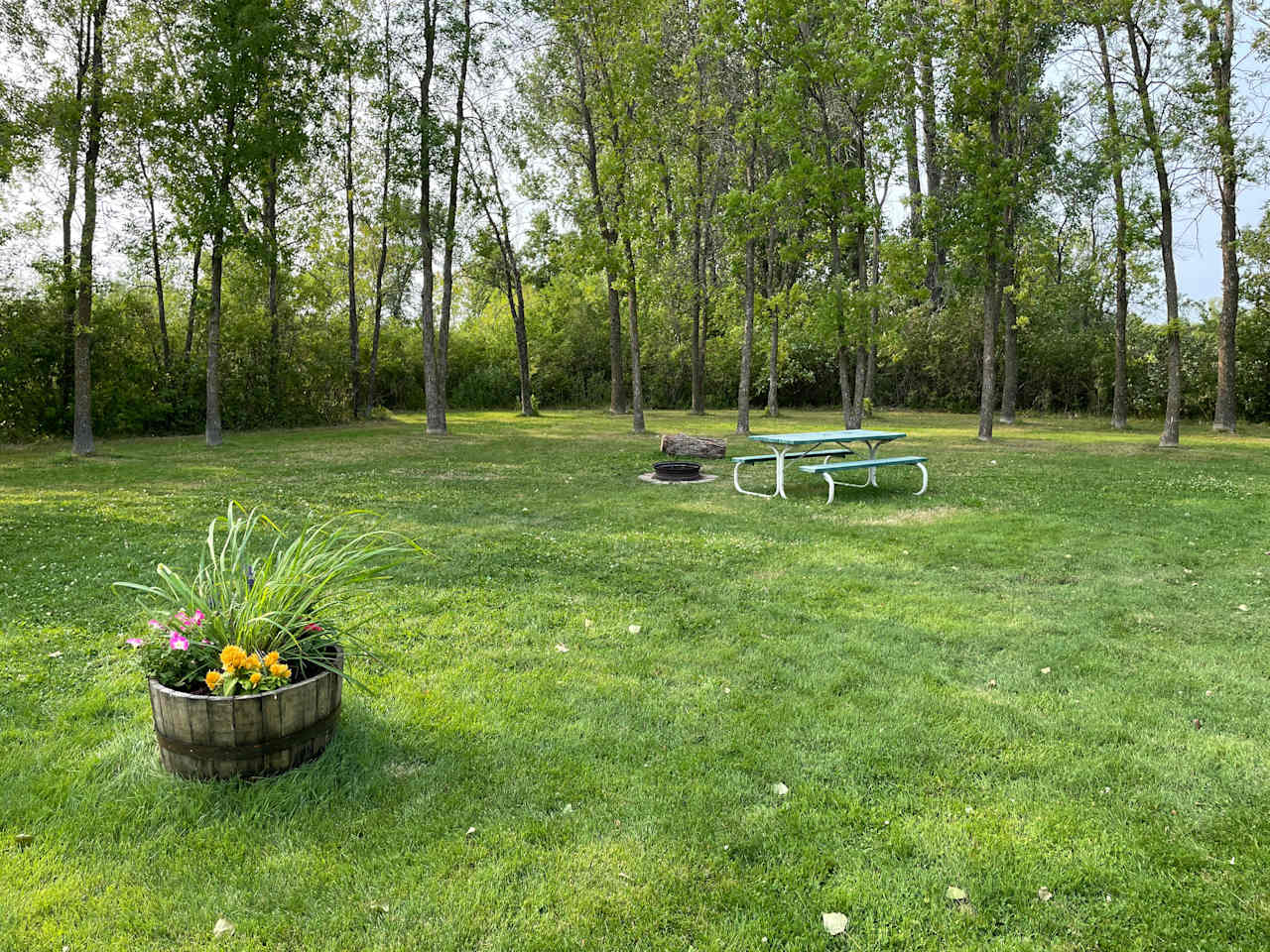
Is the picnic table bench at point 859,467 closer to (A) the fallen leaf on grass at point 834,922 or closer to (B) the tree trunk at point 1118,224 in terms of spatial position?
(A) the fallen leaf on grass at point 834,922

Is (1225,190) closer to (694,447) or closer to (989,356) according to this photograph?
(989,356)

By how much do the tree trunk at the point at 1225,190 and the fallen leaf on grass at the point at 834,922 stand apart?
52.6 feet

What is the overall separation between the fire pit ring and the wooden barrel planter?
277 inches

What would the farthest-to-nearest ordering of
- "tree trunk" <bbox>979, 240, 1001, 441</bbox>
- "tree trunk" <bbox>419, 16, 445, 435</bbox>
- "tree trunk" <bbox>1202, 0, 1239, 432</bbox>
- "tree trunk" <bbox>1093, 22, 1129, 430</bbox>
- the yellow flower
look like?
"tree trunk" <bbox>419, 16, 445, 435</bbox> → "tree trunk" <bbox>979, 240, 1001, 441</bbox> → "tree trunk" <bbox>1093, 22, 1129, 430</bbox> → "tree trunk" <bbox>1202, 0, 1239, 432</bbox> → the yellow flower

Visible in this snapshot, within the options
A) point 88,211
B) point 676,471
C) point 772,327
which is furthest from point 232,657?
point 772,327

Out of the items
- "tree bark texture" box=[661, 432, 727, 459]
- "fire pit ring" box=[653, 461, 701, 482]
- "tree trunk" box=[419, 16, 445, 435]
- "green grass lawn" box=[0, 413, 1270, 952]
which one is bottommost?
"green grass lawn" box=[0, 413, 1270, 952]

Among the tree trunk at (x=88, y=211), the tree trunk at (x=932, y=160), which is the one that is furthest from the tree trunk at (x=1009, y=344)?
the tree trunk at (x=88, y=211)

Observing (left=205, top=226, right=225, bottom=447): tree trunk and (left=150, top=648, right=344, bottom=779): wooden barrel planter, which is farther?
(left=205, top=226, right=225, bottom=447): tree trunk

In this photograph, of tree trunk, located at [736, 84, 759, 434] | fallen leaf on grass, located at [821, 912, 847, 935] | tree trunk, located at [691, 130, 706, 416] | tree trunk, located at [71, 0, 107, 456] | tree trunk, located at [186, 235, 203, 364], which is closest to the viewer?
fallen leaf on grass, located at [821, 912, 847, 935]

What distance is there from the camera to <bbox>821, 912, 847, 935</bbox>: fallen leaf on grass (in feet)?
6.28

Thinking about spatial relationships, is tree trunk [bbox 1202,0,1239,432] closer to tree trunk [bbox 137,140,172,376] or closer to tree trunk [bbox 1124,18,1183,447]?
tree trunk [bbox 1124,18,1183,447]

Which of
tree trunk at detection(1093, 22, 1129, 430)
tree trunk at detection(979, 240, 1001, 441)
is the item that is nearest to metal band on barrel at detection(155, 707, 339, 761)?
tree trunk at detection(979, 240, 1001, 441)

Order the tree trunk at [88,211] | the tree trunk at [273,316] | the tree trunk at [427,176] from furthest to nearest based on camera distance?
the tree trunk at [273,316] → the tree trunk at [427,176] → the tree trunk at [88,211]

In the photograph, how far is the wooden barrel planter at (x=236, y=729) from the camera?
2387 mm
